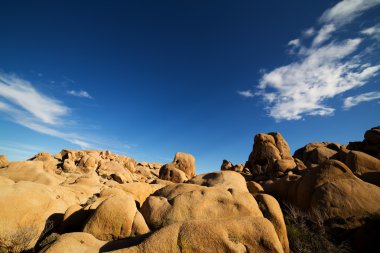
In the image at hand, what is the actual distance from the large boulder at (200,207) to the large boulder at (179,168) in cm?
2478

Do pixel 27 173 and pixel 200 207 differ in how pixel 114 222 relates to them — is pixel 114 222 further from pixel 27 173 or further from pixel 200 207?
pixel 27 173

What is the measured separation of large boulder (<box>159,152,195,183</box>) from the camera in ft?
130

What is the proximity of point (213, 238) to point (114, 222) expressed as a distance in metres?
6.50

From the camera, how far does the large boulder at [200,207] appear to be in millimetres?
13289

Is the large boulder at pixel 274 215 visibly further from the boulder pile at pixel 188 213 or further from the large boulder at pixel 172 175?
the large boulder at pixel 172 175

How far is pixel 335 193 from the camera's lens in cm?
1862

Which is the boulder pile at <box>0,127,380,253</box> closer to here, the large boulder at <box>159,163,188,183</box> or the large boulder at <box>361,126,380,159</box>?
the large boulder at <box>159,163,188,183</box>

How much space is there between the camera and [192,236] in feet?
26.8

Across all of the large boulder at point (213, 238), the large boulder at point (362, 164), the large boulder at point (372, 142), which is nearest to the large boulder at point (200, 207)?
the large boulder at point (213, 238)

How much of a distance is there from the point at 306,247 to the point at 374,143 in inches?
1558

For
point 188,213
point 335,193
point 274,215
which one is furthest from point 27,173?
point 335,193

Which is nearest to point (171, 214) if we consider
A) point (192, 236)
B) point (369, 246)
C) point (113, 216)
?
point (113, 216)

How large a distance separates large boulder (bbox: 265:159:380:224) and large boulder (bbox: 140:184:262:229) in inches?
338

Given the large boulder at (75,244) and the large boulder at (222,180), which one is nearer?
the large boulder at (75,244)
